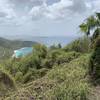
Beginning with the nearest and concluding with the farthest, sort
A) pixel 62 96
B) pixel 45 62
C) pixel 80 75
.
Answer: pixel 62 96 → pixel 80 75 → pixel 45 62

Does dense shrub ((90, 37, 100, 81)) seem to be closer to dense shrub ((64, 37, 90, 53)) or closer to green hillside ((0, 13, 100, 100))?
green hillside ((0, 13, 100, 100))

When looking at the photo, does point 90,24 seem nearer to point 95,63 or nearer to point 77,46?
point 95,63

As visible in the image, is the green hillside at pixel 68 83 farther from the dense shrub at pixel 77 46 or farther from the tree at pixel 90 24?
the dense shrub at pixel 77 46

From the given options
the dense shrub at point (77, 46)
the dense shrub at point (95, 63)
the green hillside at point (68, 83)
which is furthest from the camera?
the dense shrub at point (77, 46)

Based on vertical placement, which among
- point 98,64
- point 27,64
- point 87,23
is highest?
point 87,23

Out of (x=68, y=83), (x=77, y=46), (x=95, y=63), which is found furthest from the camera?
(x=77, y=46)

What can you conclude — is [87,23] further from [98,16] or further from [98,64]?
[98,64]

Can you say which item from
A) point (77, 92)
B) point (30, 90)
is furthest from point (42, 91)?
point (77, 92)

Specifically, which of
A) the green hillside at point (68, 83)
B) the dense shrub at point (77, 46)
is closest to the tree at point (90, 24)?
the green hillside at point (68, 83)

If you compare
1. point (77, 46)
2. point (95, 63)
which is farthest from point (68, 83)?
point (77, 46)

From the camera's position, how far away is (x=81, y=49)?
60.2ft

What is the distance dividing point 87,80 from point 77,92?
81.5 inches

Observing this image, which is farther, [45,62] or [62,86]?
[45,62]

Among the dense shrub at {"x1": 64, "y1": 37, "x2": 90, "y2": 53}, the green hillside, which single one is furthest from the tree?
the dense shrub at {"x1": 64, "y1": 37, "x2": 90, "y2": 53}
